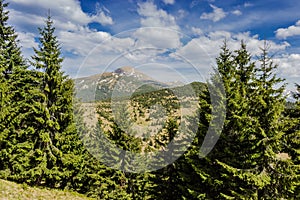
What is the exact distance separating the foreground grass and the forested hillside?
1.23 metres

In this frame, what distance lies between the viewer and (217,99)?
17.6m

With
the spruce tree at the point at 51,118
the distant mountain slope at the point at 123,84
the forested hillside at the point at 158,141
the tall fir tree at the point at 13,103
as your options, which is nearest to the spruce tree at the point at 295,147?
the forested hillside at the point at 158,141

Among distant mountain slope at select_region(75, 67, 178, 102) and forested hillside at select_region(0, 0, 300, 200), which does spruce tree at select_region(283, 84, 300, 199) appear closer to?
forested hillside at select_region(0, 0, 300, 200)

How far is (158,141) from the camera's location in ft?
90.5

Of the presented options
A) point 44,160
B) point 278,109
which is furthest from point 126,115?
point 278,109

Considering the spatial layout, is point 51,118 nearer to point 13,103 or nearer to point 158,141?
point 13,103

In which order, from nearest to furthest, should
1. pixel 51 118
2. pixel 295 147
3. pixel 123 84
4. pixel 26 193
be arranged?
pixel 295 147, pixel 26 193, pixel 51 118, pixel 123 84

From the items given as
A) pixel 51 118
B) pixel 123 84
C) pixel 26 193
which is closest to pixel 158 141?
pixel 51 118

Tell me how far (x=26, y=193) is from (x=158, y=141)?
13.5 metres

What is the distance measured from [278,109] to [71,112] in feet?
58.4

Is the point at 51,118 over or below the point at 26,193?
over

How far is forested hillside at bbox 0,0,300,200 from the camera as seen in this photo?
49.1 feet

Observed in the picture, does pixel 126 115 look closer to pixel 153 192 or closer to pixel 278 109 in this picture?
pixel 153 192

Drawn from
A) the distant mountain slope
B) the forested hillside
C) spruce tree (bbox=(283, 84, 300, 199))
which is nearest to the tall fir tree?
the forested hillside
